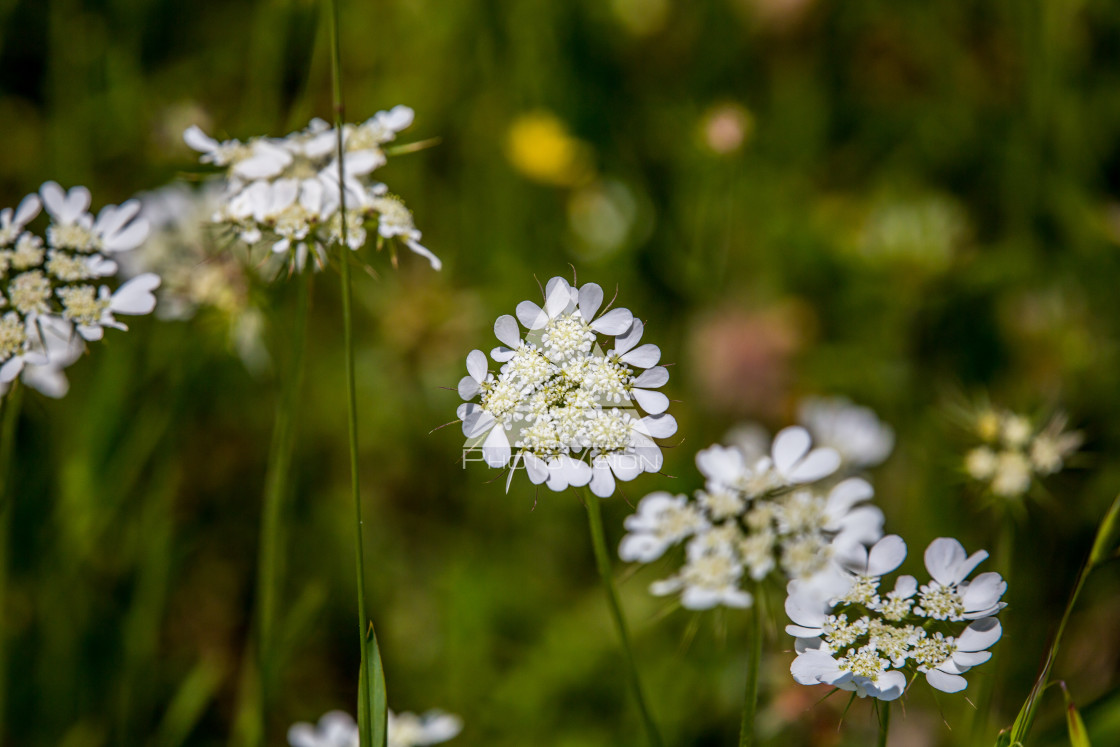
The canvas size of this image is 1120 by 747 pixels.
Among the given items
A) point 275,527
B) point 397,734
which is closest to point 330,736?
point 397,734

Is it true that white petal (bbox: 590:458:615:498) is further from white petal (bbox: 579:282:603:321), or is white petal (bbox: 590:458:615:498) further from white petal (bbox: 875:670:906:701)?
white petal (bbox: 875:670:906:701)

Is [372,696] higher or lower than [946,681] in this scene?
higher

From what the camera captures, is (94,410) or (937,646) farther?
(94,410)

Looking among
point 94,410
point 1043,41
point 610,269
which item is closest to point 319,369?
point 94,410

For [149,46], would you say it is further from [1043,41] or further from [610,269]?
[1043,41]

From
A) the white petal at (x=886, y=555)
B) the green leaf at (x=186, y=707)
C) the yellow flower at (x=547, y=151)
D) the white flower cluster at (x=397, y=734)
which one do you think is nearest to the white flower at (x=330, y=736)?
the white flower cluster at (x=397, y=734)

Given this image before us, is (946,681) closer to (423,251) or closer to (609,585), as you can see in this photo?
(609,585)
